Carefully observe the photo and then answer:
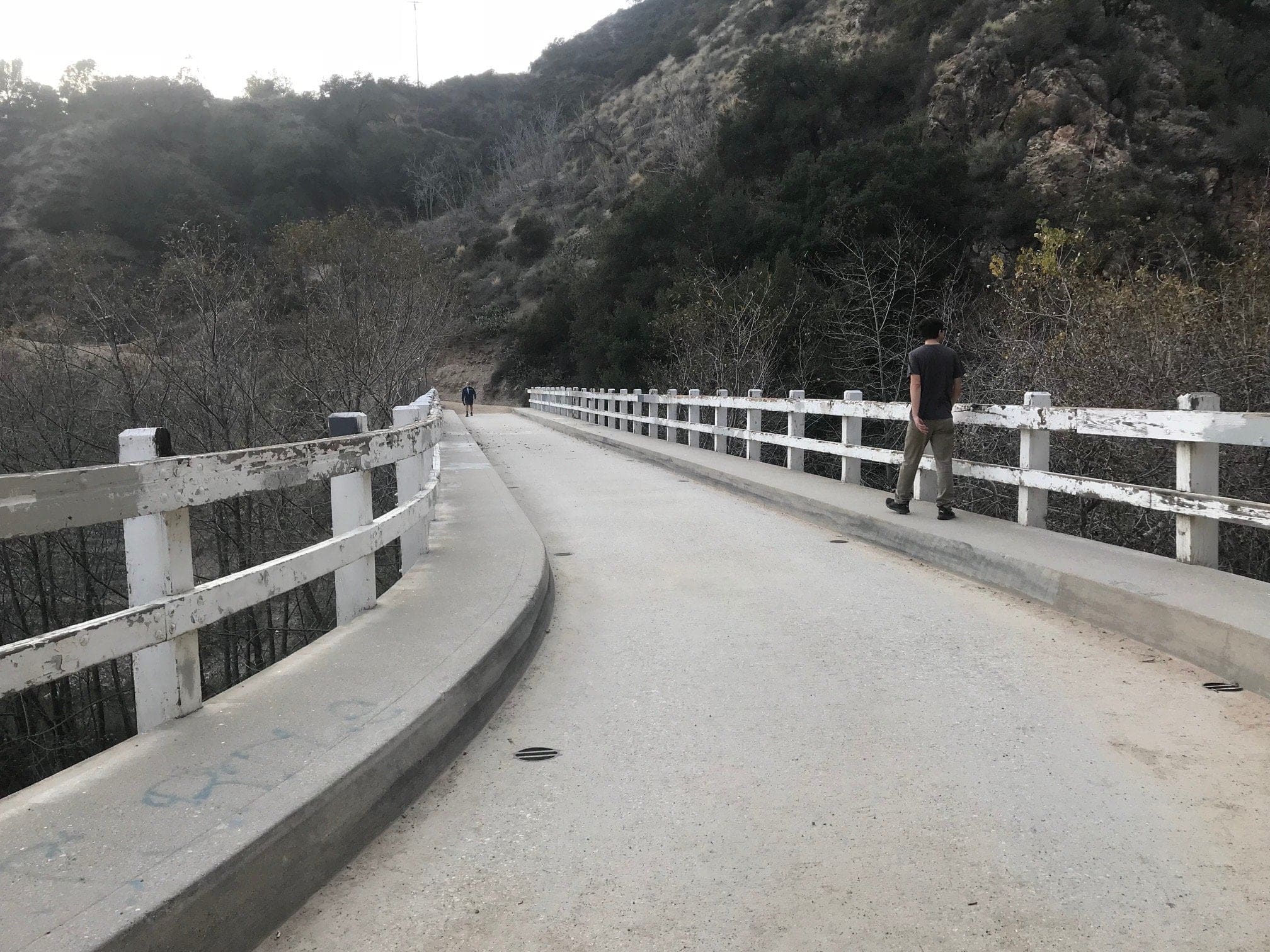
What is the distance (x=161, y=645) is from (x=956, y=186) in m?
44.9

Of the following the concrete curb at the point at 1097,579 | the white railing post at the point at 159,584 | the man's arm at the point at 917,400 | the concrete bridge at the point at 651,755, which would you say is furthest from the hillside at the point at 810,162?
the white railing post at the point at 159,584

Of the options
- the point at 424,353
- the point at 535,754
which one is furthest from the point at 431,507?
the point at 424,353

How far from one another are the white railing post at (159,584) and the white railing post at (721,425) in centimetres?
1381

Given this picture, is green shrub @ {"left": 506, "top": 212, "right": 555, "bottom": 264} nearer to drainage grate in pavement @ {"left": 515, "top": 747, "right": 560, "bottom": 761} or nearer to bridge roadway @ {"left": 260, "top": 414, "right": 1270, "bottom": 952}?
bridge roadway @ {"left": 260, "top": 414, "right": 1270, "bottom": 952}

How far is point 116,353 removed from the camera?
17.6m

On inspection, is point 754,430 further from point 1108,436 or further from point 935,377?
point 1108,436

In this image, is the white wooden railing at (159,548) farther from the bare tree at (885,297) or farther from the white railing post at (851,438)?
the bare tree at (885,297)

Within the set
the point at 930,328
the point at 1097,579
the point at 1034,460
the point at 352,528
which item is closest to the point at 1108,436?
the point at 1034,460

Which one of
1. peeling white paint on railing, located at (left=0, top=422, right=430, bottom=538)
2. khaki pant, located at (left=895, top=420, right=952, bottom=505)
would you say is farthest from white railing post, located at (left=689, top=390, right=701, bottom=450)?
peeling white paint on railing, located at (left=0, top=422, right=430, bottom=538)

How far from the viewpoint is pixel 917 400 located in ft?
29.2

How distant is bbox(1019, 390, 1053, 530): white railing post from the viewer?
8.28m

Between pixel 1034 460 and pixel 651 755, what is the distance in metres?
5.56

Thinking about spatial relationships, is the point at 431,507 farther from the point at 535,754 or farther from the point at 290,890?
the point at 290,890

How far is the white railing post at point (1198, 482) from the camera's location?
6430mm
